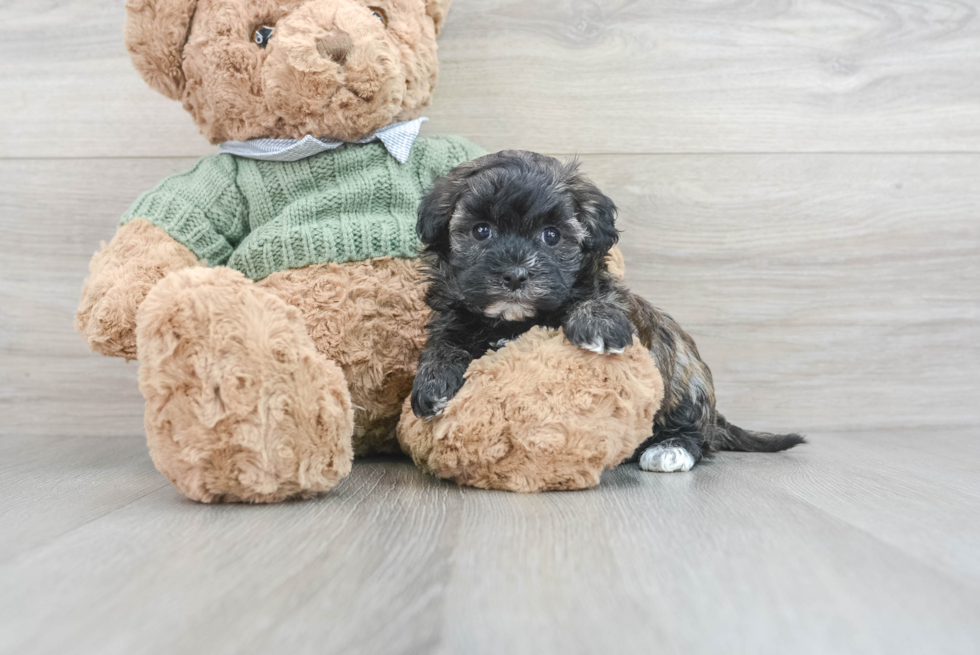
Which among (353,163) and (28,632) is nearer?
(28,632)

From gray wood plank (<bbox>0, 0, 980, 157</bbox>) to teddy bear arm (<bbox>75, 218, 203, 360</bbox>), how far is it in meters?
0.60

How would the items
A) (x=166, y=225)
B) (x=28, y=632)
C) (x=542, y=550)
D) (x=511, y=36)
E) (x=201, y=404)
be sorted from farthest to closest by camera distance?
(x=511, y=36), (x=166, y=225), (x=201, y=404), (x=542, y=550), (x=28, y=632)

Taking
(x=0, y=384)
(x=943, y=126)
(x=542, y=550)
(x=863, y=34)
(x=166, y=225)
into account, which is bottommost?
(x=0, y=384)

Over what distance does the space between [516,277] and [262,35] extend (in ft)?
2.44

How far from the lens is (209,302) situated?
1.11 meters

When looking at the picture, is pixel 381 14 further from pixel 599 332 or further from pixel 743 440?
pixel 743 440

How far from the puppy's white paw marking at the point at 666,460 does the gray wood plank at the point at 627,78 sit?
2.77 ft

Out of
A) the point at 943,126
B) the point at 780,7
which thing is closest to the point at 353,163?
the point at 780,7

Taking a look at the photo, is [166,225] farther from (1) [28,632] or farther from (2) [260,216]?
(1) [28,632]

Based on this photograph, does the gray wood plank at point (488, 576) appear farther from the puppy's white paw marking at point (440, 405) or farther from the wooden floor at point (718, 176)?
the wooden floor at point (718, 176)

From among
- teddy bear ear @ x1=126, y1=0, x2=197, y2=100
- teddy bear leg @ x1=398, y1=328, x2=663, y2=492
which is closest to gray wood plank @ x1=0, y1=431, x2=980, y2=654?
teddy bear leg @ x1=398, y1=328, x2=663, y2=492

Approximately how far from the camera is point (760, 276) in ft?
6.56

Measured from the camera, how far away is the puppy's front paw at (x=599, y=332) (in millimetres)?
1228

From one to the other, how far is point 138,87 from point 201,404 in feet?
3.96
